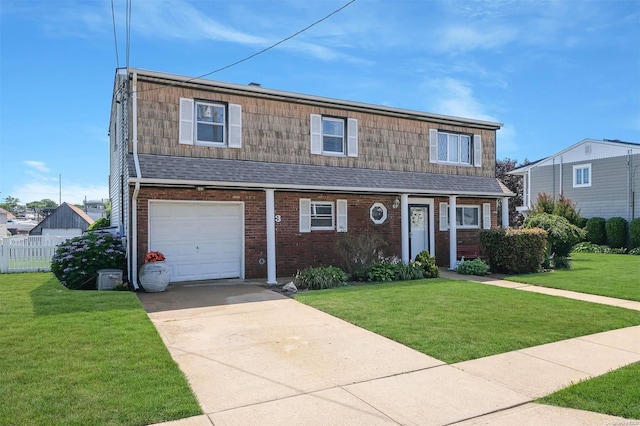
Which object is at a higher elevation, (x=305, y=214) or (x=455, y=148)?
(x=455, y=148)

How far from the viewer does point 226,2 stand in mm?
10125

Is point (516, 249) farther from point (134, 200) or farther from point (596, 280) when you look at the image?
point (134, 200)

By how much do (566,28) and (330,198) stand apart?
316 inches

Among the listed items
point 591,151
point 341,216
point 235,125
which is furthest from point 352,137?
point 591,151

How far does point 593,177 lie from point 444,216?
1405cm

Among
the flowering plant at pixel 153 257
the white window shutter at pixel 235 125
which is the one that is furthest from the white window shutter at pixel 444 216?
the flowering plant at pixel 153 257

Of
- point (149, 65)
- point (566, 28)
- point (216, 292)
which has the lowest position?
point (216, 292)

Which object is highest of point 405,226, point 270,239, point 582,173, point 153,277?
point 582,173

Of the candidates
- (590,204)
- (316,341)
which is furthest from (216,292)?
(590,204)

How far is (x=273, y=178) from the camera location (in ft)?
40.4

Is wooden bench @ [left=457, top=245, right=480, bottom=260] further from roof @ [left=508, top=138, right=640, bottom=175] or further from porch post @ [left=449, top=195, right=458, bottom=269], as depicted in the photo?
roof @ [left=508, top=138, right=640, bottom=175]

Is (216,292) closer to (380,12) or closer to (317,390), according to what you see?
(317,390)

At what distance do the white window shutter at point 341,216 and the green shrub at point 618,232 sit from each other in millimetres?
16778

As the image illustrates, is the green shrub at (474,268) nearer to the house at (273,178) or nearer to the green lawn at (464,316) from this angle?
the house at (273,178)
